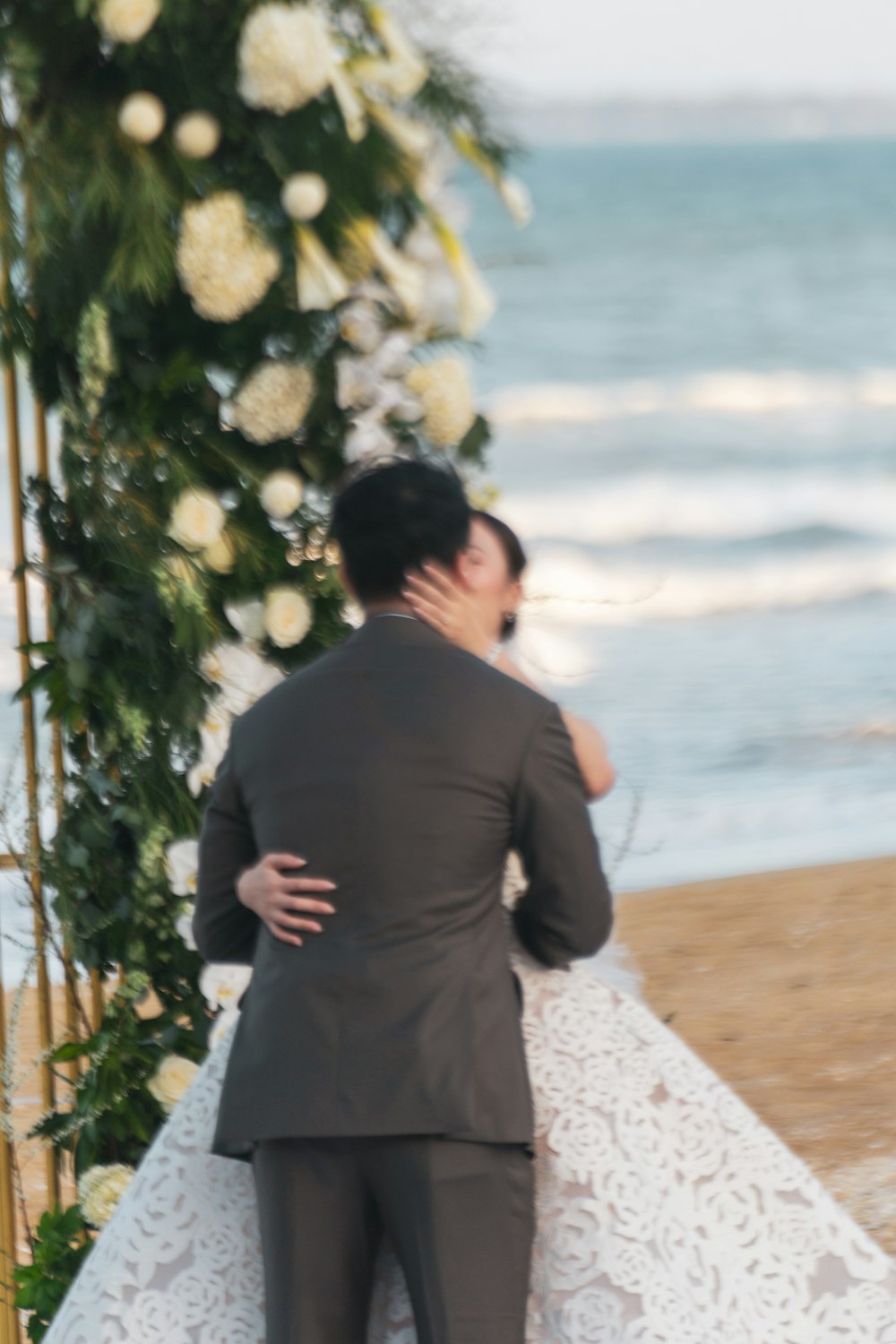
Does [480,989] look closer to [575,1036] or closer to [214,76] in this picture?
[575,1036]

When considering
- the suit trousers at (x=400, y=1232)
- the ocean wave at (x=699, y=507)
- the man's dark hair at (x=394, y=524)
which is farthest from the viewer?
the ocean wave at (x=699, y=507)

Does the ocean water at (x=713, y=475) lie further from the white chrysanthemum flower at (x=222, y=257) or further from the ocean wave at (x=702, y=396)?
the white chrysanthemum flower at (x=222, y=257)

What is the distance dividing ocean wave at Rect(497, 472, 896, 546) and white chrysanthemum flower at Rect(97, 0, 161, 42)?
15828 millimetres

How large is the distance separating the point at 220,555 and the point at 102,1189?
1.07 meters

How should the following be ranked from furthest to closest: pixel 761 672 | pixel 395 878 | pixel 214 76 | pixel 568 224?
1. pixel 568 224
2. pixel 761 672
3. pixel 214 76
4. pixel 395 878

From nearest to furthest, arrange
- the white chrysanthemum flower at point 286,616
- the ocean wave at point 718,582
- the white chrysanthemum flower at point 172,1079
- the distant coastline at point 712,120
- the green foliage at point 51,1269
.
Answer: the white chrysanthemum flower at point 286,616 → the white chrysanthemum flower at point 172,1079 → the green foliage at point 51,1269 → the ocean wave at point 718,582 → the distant coastline at point 712,120

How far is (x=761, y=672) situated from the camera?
47.2 feet

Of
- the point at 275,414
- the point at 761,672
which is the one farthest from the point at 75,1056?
the point at 761,672

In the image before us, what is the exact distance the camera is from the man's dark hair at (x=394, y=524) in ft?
6.48

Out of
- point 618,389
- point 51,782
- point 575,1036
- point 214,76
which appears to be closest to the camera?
point 575,1036

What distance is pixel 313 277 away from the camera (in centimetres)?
251

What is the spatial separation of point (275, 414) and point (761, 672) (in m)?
12.2

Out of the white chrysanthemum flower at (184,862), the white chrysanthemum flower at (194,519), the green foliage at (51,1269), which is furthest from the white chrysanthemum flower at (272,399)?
the green foliage at (51,1269)

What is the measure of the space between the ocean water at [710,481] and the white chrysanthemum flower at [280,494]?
1.55 ft
